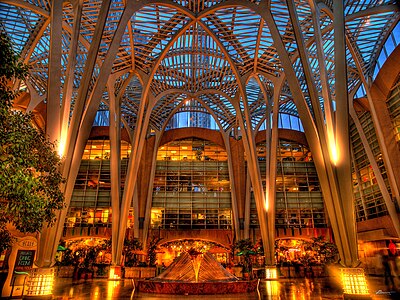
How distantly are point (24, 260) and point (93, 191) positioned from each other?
1027 inches

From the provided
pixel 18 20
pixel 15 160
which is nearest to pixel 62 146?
pixel 15 160

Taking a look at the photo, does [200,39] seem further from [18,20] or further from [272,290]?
[272,290]

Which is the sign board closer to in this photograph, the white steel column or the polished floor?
the white steel column

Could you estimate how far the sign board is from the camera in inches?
405

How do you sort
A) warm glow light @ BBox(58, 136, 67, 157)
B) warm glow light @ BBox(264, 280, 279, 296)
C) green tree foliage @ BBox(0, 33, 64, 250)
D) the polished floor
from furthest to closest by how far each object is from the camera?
warm glow light @ BBox(264, 280, 279, 296) < warm glow light @ BBox(58, 136, 67, 157) < the polished floor < green tree foliage @ BBox(0, 33, 64, 250)

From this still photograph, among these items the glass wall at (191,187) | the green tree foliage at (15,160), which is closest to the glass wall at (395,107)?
the glass wall at (191,187)

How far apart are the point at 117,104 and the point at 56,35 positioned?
44.3ft

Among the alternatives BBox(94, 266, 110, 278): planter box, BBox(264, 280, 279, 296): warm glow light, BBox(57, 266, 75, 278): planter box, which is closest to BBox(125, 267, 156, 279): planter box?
BBox(94, 266, 110, 278): planter box

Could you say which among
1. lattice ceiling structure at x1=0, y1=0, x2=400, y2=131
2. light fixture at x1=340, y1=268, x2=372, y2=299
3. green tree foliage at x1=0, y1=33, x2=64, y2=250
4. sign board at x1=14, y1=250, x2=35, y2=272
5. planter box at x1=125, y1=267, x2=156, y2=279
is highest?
lattice ceiling structure at x1=0, y1=0, x2=400, y2=131

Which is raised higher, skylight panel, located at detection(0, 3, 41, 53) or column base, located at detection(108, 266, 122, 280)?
skylight panel, located at detection(0, 3, 41, 53)

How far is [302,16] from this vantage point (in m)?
20.6

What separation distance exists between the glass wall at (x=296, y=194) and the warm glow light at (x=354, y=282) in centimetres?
2517

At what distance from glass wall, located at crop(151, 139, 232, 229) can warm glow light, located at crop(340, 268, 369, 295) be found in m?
25.3

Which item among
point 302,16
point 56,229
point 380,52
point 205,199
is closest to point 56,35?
point 56,229
